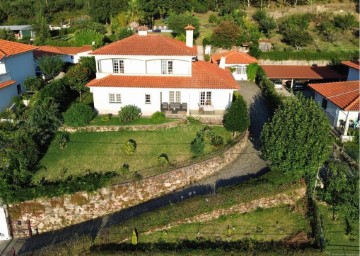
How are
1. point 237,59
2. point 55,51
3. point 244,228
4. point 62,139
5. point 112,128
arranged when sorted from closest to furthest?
1. point 244,228
2. point 62,139
3. point 112,128
4. point 237,59
5. point 55,51

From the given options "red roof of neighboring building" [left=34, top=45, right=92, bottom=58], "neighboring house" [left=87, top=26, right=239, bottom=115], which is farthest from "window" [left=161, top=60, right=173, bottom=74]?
"red roof of neighboring building" [left=34, top=45, right=92, bottom=58]

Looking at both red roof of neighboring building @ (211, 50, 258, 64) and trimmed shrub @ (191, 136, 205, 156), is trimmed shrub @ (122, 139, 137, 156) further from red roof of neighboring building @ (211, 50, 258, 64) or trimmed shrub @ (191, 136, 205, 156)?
red roof of neighboring building @ (211, 50, 258, 64)

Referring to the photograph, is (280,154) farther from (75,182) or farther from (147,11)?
(147,11)

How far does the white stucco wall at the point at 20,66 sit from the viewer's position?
38125 mm

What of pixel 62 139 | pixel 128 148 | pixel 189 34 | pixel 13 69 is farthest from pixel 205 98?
pixel 13 69

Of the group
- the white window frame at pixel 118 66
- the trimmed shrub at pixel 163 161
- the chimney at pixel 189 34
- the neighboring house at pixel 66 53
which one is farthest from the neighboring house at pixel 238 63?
the trimmed shrub at pixel 163 161

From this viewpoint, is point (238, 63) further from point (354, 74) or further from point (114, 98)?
point (114, 98)

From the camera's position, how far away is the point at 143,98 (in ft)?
109

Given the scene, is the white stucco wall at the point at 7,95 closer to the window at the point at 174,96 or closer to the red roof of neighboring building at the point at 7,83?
the red roof of neighboring building at the point at 7,83

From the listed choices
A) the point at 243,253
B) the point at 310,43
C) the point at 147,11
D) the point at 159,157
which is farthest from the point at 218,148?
the point at 147,11

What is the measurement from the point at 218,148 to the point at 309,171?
7.97 meters

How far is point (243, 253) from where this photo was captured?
19.6 m

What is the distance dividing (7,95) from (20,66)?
549cm

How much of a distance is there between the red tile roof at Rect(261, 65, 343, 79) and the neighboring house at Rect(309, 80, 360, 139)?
14.6 metres
